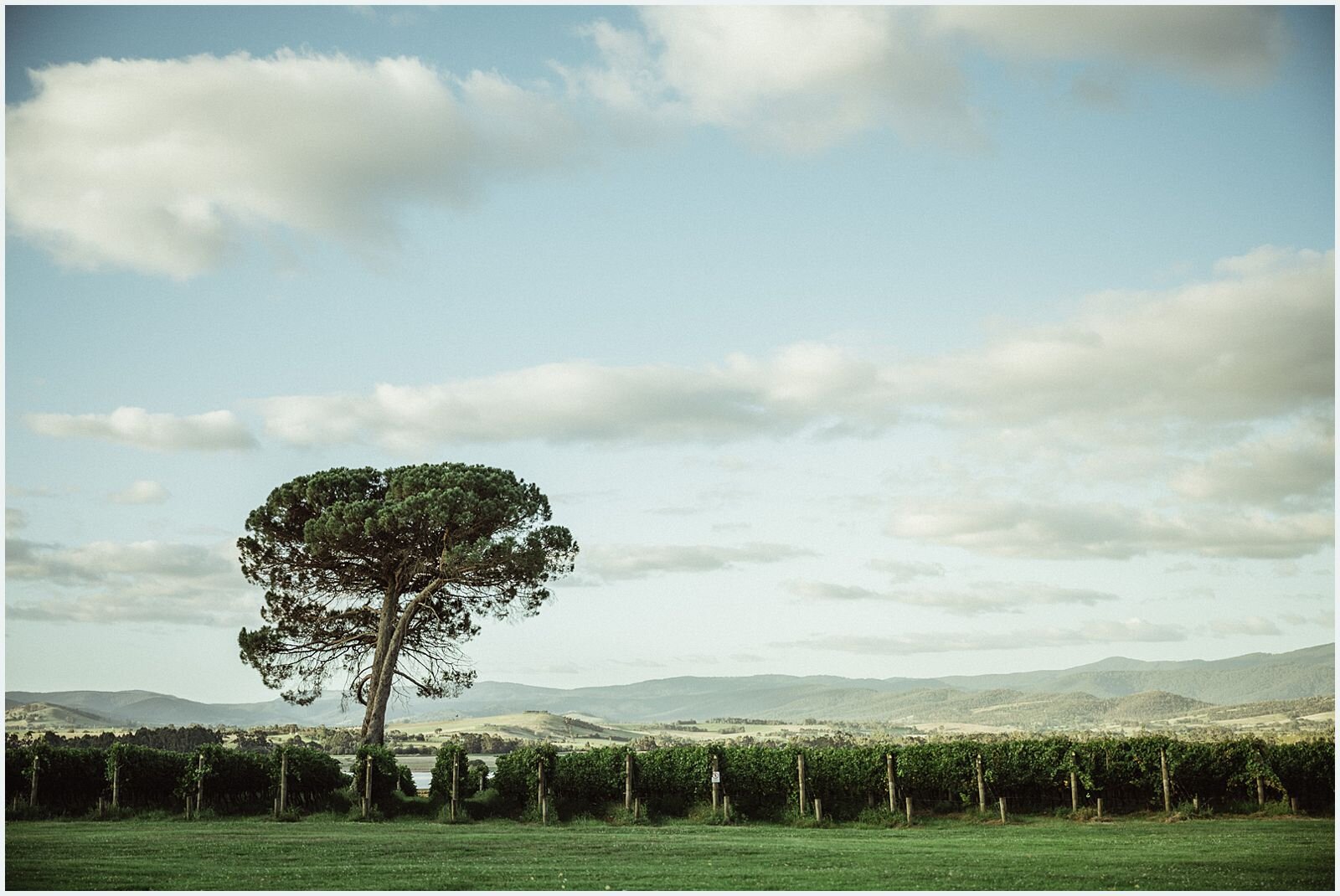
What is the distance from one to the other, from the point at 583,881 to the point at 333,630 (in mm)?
19955

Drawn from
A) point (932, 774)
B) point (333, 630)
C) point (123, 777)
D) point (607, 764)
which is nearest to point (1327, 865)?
point (932, 774)

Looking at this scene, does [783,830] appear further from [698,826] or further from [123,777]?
[123,777]

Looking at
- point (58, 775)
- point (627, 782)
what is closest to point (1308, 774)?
point (627, 782)

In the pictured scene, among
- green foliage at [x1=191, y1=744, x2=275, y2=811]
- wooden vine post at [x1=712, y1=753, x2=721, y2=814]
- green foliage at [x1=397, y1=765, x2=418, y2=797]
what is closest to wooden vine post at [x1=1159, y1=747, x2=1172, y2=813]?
wooden vine post at [x1=712, y1=753, x2=721, y2=814]

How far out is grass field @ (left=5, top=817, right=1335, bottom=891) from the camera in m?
14.1

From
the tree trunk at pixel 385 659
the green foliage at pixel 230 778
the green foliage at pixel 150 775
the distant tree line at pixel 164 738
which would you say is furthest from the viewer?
the tree trunk at pixel 385 659

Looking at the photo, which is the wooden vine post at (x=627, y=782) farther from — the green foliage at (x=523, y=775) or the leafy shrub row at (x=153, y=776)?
the leafy shrub row at (x=153, y=776)

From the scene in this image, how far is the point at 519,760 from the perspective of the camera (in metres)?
23.9

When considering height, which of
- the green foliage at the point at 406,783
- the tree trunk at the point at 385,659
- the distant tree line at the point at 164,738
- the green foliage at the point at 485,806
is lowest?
the green foliage at the point at 485,806

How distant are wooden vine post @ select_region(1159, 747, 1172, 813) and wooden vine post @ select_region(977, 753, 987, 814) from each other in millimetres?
3770

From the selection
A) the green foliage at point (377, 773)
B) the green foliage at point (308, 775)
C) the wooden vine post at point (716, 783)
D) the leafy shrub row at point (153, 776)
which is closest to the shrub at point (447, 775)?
the green foliage at point (377, 773)

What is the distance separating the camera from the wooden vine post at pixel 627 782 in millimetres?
23144

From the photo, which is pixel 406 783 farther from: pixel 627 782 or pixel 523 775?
pixel 627 782

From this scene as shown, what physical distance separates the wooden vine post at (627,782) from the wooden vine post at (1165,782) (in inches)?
455
